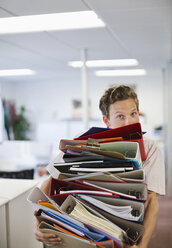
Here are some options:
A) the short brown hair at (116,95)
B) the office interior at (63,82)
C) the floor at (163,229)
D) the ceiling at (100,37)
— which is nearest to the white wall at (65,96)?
the office interior at (63,82)

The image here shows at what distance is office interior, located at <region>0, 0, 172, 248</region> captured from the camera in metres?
1.64

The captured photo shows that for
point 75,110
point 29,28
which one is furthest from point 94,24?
point 75,110

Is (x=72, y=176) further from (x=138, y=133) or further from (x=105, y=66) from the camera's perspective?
(x=105, y=66)

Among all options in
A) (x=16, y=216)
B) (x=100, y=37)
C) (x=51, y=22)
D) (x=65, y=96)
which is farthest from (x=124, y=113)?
(x=65, y=96)

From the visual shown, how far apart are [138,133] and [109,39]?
111 inches

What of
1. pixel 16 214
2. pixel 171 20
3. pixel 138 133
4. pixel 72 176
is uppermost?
pixel 171 20

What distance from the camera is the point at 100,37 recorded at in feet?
11.3

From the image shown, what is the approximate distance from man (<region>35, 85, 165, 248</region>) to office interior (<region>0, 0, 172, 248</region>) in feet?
1.88

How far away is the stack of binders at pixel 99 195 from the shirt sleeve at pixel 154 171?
230mm

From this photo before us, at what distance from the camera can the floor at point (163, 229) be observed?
3283 mm

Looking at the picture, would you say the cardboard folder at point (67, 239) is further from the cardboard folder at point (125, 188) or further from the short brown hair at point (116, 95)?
the short brown hair at point (116, 95)

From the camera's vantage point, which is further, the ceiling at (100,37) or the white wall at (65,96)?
the white wall at (65,96)

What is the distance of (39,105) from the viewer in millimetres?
8562

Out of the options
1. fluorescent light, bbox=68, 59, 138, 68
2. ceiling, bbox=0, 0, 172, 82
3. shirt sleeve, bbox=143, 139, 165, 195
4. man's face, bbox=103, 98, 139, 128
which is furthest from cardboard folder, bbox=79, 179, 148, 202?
fluorescent light, bbox=68, 59, 138, 68
